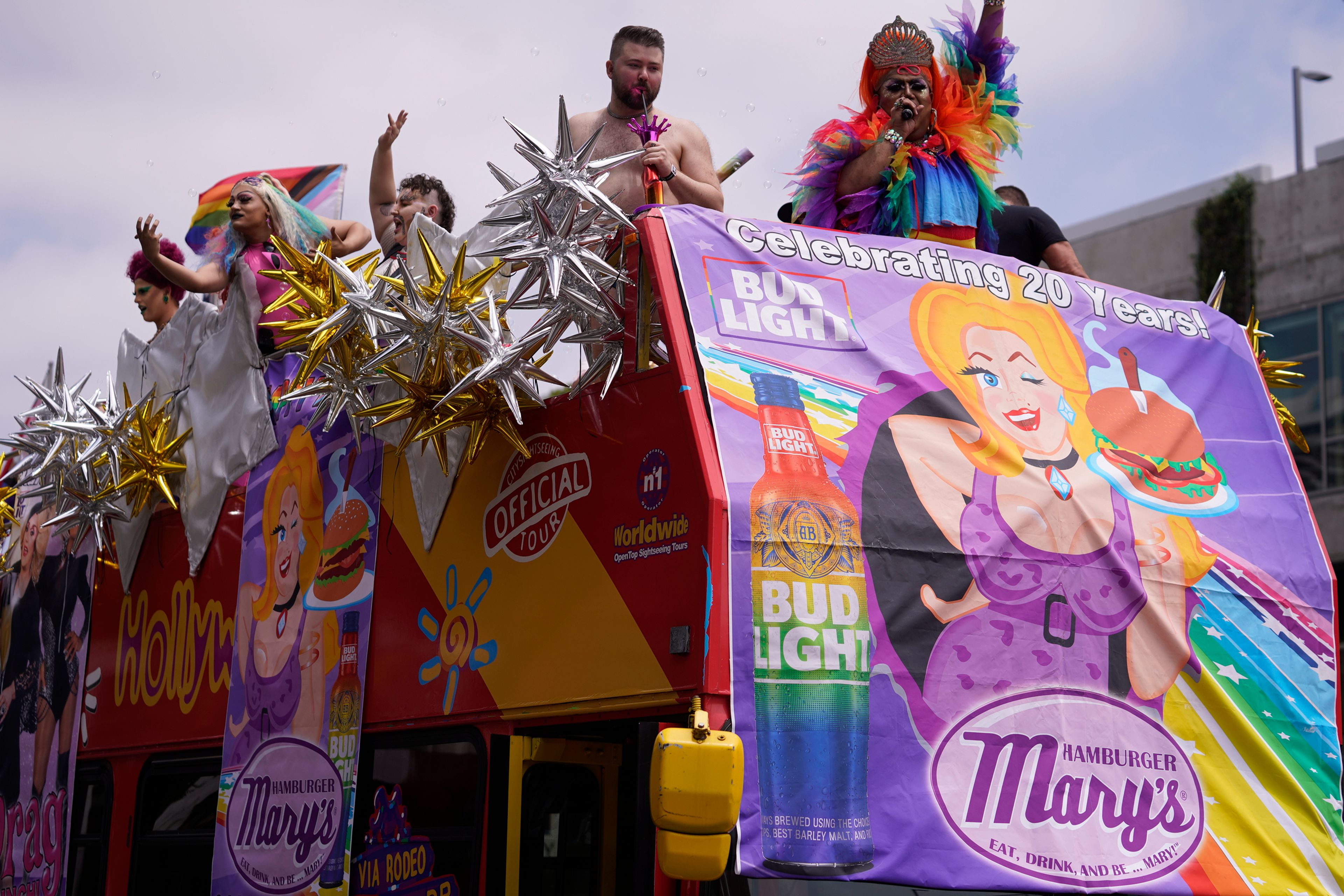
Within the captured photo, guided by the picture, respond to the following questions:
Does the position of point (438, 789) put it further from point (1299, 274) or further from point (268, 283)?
point (1299, 274)

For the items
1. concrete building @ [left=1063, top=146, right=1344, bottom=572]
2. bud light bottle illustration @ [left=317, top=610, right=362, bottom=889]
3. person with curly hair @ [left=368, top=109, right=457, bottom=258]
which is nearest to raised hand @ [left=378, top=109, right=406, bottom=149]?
person with curly hair @ [left=368, top=109, right=457, bottom=258]

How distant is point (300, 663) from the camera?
5191 mm

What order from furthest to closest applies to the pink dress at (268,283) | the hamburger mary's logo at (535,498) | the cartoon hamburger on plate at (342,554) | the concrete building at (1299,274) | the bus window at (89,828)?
1. the concrete building at (1299,274)
2. the bus window at (89,828)
3. the pink dress at (268,283)
4. the cartoon hamburger on plate at (342,554)
5. the hamburger mary's logo at (535,498)

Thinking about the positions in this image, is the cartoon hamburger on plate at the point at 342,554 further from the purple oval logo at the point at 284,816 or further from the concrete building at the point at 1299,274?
the concrete building at the point at 1299,274

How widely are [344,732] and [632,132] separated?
7.92ft

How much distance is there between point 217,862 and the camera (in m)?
5.42

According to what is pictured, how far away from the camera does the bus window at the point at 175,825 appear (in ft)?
18.9

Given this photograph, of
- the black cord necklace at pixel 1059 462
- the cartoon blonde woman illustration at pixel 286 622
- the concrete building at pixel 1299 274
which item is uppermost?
the concrete building at pixel 1299 274

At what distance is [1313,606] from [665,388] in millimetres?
2362

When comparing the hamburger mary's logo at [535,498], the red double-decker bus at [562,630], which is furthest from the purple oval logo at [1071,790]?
the hamburger mary's logo at [535,498]

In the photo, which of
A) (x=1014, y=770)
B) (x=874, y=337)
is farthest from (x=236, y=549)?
(x=1014, y=770)

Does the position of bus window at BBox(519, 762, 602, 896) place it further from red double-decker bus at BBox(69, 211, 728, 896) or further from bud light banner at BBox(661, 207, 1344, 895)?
bud light banner at BBox(661, 207, 1344, 895)

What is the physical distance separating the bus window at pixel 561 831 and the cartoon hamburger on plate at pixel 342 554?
1.21 metres

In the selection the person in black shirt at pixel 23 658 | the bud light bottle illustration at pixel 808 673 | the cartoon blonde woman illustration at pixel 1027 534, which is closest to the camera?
the bud light bottle illustration at pixel 808 673
